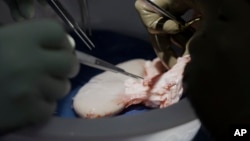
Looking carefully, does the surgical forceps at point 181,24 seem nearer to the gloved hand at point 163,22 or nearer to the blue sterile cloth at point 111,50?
the gloved hand at point 163,22

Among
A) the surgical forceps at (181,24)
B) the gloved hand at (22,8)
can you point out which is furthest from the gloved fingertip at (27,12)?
the surgical forceps at (181,24)

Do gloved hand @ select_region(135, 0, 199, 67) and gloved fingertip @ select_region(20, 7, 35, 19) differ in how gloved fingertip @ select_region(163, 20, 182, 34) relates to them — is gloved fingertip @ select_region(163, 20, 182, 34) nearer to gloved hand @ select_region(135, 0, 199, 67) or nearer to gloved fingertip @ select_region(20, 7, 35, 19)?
gloved hand @ select_region(135, 0, 199, 67)

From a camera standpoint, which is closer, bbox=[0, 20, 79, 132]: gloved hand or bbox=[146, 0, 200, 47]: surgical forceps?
bbox=[0, 20, 79, 132]: gloved hand

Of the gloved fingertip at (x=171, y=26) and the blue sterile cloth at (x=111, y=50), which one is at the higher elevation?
the gloved fingertip at (x=171, y=26)

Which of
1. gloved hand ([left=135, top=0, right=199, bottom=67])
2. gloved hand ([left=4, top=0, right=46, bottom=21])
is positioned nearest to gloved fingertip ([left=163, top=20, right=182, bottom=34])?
gloved hand ([left=135, top=0, right=199, bottom=67])

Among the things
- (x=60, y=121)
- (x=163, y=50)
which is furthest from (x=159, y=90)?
(x=60, y=121)

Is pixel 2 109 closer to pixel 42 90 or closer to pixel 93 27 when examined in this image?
pixel 42 90
